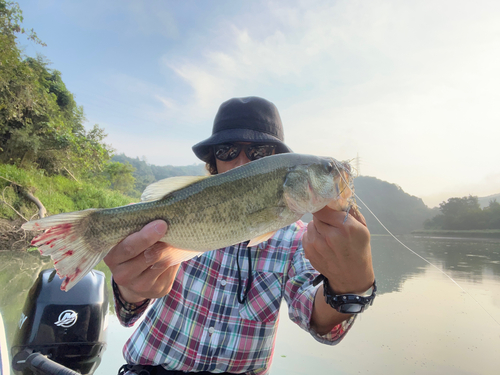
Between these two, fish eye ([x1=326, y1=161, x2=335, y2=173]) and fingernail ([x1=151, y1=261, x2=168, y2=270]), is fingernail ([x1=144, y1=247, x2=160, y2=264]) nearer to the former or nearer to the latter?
fingernail ([x1=151, y1=261, x2=168, y2=270])

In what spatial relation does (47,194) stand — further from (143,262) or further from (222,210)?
(222,210)

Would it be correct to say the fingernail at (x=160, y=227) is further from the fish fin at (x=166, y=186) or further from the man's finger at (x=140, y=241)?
the fish fin at (x=166, y=186)

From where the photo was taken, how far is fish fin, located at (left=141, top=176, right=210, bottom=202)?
176cm

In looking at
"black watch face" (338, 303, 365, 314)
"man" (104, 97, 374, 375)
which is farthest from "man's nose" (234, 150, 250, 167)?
"black watch face" (338, 303, 365, 314)

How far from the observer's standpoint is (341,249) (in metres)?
1.53

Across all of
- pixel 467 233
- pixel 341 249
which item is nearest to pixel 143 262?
pixel 341 249

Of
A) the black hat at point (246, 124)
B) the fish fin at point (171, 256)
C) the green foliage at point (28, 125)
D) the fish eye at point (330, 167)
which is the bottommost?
the fish fin at point (171, 256)

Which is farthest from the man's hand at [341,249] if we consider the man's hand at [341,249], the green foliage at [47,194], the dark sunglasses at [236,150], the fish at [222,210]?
the green foliage at [47,194]

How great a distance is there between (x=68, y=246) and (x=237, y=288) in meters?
1.38

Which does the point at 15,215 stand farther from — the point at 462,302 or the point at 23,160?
the point at 462,302

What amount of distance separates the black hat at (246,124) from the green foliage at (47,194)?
1564 cm

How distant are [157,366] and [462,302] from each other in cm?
1457

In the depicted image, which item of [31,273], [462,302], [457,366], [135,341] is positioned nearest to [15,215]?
[31,273]

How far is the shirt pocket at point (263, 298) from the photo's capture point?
2236 millimetres
